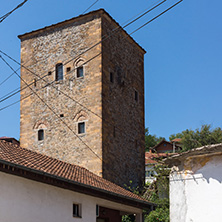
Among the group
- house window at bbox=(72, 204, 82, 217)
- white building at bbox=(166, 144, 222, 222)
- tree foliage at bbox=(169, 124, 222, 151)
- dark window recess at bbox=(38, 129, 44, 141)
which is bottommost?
house window at bbox=(72, 204, 82, 217)

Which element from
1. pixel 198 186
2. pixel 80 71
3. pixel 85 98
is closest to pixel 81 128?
pixel 85 98

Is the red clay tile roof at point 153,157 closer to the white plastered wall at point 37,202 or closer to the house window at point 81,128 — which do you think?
the house window at point 81,128

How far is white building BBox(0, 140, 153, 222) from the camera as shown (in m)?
11.4

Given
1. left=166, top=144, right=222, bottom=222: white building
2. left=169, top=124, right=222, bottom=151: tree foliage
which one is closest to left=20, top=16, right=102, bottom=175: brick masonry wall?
left=166, top=144, right=222, bottom=222: white building

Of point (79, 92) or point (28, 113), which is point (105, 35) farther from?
point (28, 113)

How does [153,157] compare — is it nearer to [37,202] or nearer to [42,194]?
[42,194]

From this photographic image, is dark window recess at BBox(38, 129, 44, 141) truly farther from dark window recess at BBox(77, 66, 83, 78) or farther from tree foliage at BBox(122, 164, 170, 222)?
tree foliage at BBox(122, 164, 170, 222)

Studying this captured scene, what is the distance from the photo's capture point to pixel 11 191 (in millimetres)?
11523

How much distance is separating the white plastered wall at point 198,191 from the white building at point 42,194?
13.4 feet

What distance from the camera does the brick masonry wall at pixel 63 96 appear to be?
70.8ft

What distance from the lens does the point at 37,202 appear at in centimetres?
1231

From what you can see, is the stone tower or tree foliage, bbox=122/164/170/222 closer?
tree foliage, bbox=122/164/170/222

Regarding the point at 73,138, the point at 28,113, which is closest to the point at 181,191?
the point at 73,138

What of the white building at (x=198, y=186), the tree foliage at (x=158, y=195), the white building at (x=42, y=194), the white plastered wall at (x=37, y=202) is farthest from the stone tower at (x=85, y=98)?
the white building at (x=198, y=186)
